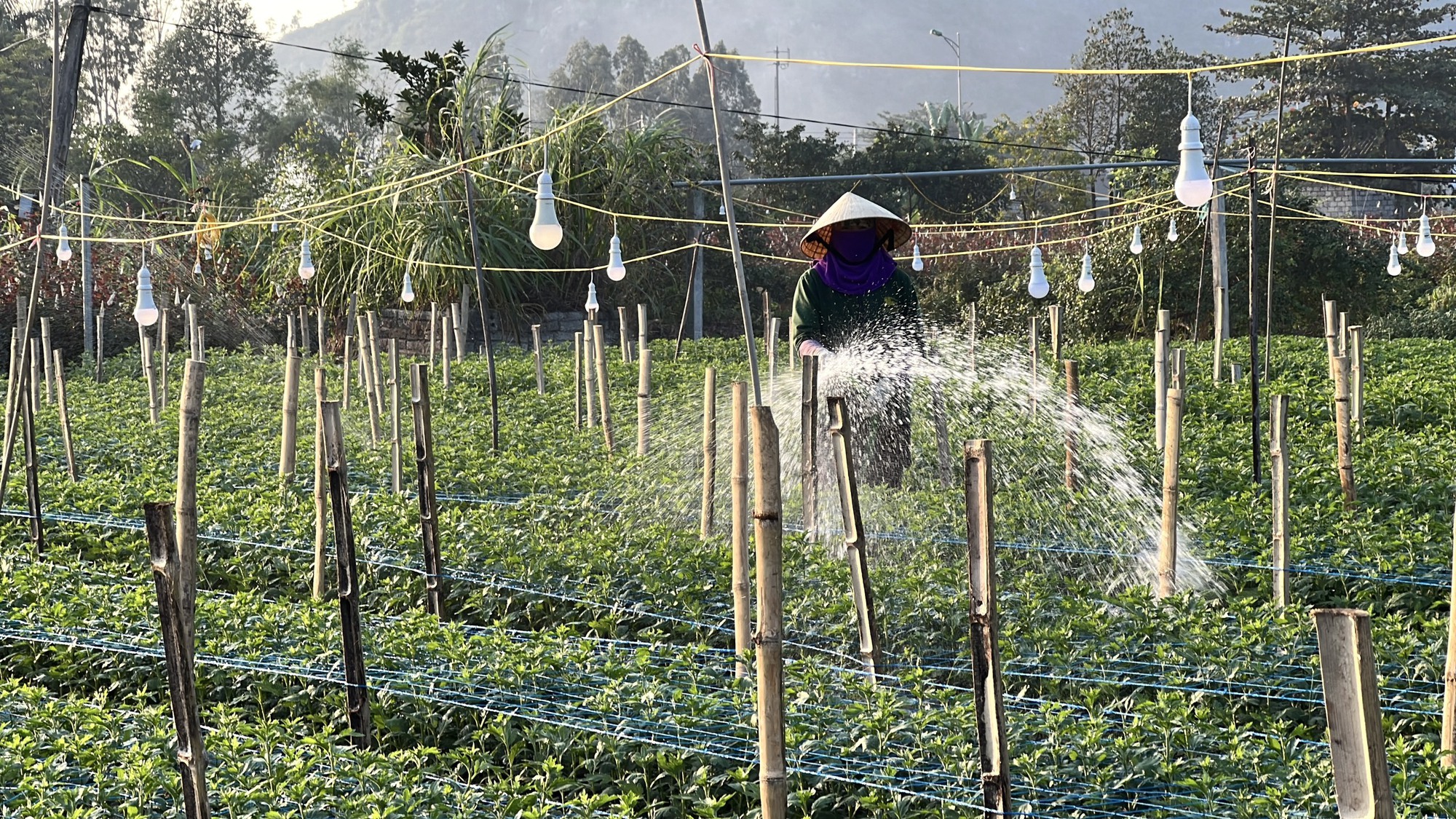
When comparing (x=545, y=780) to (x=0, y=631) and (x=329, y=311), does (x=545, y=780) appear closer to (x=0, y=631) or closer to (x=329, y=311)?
(x=0, y=631)

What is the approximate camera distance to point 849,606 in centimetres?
502

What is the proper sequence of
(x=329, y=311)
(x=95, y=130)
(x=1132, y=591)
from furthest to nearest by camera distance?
(x=95, y=130), (x=329, y=311), (x=1132, y=591)

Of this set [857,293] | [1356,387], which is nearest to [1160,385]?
[1356,387]

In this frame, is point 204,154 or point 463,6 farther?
point 463,6

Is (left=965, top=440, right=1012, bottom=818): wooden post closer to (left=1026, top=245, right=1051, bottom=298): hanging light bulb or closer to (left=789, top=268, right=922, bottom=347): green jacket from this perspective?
(left=789, top=268, right=922, bottom=347): green jacket

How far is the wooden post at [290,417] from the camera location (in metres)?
7.32

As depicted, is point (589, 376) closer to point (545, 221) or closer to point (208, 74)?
point (545, 221)

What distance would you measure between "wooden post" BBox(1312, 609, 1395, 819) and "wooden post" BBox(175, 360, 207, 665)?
2.67 metres

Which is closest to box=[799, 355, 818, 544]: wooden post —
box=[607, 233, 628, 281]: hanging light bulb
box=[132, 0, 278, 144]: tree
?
box=[607, 233, 628, 281]: hanging light bulb

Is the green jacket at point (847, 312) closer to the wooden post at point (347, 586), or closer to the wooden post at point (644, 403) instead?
the wooden post at point (644, 403)

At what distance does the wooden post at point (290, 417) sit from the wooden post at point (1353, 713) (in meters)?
6.08

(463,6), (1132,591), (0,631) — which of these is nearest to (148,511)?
(0,631)

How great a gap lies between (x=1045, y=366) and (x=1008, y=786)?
873 centimetres

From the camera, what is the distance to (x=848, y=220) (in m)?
6.63
